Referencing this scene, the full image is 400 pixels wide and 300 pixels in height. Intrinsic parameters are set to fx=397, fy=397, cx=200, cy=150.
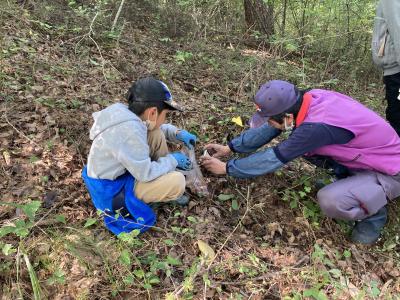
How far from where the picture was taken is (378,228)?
11.2 ft

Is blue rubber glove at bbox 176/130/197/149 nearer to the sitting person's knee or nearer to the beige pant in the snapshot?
the beige pant

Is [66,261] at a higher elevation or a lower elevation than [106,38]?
lower

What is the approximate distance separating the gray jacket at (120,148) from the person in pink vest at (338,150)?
83cm

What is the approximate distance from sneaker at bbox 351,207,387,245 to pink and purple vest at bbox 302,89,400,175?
1.34 ft

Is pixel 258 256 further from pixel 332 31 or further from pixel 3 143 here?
pixel 332 31

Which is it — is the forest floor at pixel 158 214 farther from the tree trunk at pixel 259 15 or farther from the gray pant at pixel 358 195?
the tree trunk at pixel 259 15

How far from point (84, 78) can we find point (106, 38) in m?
1.11

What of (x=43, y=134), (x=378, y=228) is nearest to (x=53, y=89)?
(x=43, y=134)

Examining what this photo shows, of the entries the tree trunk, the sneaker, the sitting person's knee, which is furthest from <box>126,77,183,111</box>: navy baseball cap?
the tree trunk

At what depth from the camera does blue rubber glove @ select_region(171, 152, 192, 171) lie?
332 cm

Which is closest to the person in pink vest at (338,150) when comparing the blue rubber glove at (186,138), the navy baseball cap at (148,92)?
the blue rubber glove at (186,138)

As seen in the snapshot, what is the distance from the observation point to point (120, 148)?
110 inches

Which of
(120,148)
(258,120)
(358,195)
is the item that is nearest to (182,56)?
(258,120)

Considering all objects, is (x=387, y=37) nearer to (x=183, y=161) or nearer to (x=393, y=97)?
(x=393, y=97)
